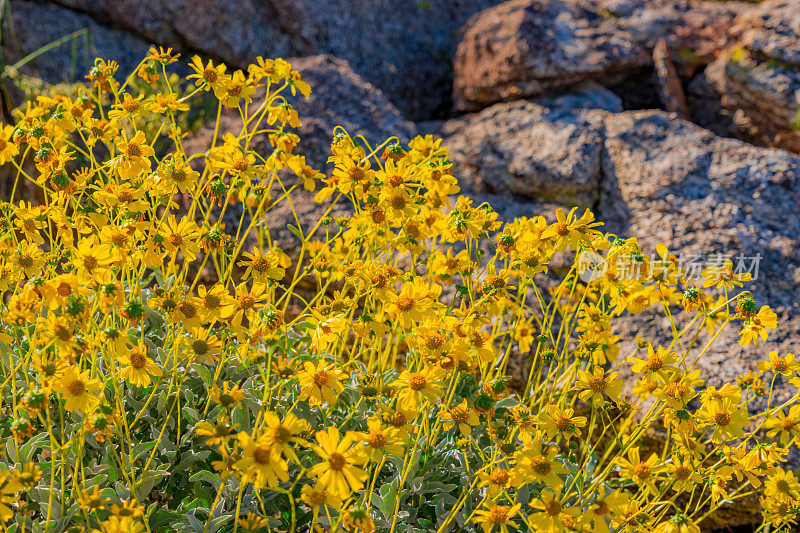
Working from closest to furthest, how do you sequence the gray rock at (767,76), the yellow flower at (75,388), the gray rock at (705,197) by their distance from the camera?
the yellow flower at (75,388) → the gray rock at (705,197) → the gray rock at (767,76)

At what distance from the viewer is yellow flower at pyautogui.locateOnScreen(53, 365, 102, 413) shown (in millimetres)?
1595

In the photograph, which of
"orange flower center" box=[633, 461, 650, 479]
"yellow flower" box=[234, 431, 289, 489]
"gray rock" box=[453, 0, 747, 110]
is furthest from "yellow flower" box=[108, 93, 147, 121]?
"gray rock" box=[453, 0, 747, 110]

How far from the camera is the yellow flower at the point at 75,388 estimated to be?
1.59m

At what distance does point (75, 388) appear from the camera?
1623 mm

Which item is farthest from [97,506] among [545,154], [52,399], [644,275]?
[545,154]

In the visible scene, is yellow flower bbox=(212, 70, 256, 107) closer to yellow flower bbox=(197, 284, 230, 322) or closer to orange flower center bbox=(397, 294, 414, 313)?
yellow flower bbox=(197, 284, 230, 322)

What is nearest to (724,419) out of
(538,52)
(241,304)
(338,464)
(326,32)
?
(338,464)

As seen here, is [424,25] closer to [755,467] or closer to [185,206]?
[185,206]

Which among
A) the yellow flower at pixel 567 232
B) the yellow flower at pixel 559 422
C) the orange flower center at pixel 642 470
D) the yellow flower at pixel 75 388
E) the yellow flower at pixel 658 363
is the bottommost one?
the orange flower center at pixel 642 470

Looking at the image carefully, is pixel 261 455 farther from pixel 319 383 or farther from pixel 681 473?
pixel 681 473

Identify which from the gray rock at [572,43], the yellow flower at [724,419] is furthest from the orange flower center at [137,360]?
the gray rock at [572,43]

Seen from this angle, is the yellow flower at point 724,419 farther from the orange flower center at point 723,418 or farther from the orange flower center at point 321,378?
the orange flower center at point 321,378

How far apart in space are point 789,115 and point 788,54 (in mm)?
375

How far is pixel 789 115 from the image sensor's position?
4121mm
